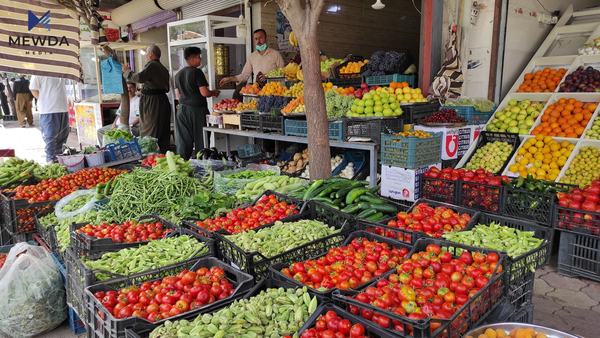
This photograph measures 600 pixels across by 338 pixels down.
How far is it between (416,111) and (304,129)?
150 centimetres

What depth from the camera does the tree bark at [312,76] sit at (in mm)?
3572

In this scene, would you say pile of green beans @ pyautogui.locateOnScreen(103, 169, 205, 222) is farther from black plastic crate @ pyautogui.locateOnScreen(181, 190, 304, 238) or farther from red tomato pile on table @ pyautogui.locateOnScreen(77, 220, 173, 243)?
black plastic crate @ pyautogui.locateOnScreen(181, 190, 304, 238)

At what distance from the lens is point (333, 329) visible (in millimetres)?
1923

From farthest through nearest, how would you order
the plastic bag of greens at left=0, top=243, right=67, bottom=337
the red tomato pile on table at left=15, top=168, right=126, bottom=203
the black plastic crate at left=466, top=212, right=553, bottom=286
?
the red tomato pile on table at left=15, top=168, right=126, bottom=203, the plastic bag of greens at left=0, top=243, right=67, bottom=337, the black plastic crate at left=466, top=212, right=553, bottom=286

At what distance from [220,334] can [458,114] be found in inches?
194

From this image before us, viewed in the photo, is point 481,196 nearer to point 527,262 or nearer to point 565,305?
point 565,305

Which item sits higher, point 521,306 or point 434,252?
point 434,252

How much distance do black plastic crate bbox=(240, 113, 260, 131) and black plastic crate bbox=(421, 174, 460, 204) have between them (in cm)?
299

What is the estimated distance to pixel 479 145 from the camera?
5770mm

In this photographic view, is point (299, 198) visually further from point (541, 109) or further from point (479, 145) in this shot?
point (541, 109)

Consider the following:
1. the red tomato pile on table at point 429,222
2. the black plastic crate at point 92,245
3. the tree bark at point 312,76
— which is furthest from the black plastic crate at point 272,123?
the black plastic crate at point 92,245

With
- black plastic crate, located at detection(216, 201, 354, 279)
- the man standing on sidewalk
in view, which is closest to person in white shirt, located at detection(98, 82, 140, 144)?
black plastic crate, located at detection(216, 201, 354, 279)

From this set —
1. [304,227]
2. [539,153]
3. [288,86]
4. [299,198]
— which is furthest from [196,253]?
[288,86]

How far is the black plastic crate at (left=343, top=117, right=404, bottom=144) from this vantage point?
211 inches
